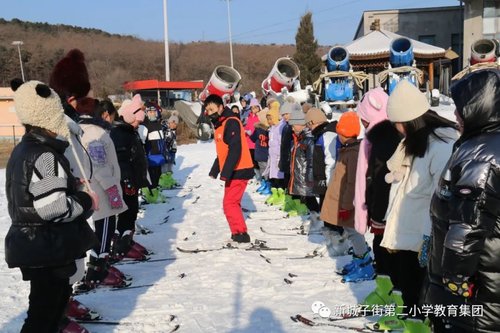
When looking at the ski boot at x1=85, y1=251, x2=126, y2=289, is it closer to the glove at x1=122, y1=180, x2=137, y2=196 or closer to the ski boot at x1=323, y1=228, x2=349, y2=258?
the glove at x1=122, y1=180, x2=137, y2=196

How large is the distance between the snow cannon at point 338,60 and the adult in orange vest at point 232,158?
16391 mm

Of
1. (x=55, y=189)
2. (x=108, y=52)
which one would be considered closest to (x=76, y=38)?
(x=108, y=52)

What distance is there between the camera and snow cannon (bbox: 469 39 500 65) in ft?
69.3

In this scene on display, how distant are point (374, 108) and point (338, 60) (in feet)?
62.3

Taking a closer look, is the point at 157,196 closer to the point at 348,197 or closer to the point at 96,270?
the point at 96,270

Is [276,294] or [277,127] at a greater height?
[277,127]

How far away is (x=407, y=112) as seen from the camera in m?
3.14

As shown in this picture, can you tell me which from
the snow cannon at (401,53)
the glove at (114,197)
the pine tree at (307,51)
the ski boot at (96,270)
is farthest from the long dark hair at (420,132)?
the pine tree at (307,51)

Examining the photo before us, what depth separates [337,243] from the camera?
5.58 m

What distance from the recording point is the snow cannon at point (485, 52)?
21.1m

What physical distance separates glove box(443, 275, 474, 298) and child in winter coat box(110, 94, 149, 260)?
4072mm

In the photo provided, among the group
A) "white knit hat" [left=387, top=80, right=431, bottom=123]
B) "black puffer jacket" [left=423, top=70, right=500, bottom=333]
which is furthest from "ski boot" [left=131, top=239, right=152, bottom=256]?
"black puffer jacket" [left=423, top=70, right=500, bottom=333]

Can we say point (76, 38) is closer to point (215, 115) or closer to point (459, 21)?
point (459, 21)

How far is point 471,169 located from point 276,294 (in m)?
2.65
